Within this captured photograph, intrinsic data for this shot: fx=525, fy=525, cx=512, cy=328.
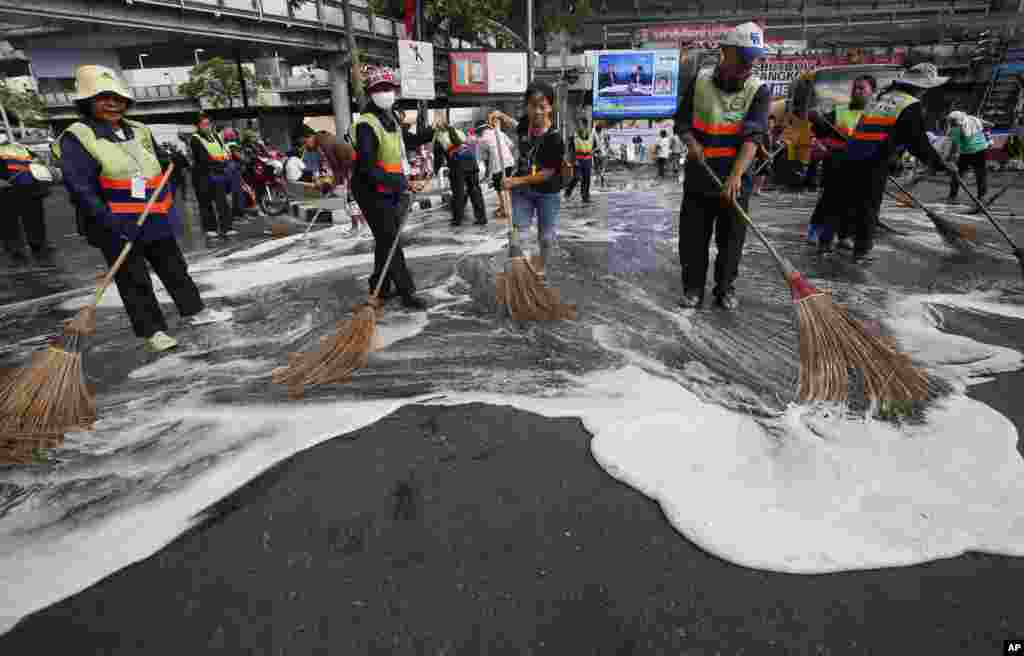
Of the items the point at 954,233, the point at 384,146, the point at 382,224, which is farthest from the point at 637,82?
the point at 382,224

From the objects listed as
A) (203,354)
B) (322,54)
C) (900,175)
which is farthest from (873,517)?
(322,54)

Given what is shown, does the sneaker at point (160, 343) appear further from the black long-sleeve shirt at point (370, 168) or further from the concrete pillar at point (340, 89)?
the concrete pillar at point (340, 89)

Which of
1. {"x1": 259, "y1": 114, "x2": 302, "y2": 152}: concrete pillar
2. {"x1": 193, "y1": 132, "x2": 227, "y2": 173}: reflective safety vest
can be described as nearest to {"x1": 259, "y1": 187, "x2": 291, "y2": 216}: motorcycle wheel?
{"x1": 193, "y1": 132, "x2": 227, "y2": 173}: reflective safety vest

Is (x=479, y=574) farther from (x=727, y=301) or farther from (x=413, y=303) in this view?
(x=727, y=301)

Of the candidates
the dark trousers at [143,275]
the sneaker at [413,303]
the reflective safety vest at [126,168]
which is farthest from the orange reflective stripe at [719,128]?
the dark trousers at [143,275]

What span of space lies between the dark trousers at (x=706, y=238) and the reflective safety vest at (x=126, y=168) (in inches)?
138

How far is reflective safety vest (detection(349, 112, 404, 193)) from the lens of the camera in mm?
3646

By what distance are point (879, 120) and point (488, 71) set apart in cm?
2012

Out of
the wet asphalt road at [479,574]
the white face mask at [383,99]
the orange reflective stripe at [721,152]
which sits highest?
the white face mask at [383,99]

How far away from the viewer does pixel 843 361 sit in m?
2.42

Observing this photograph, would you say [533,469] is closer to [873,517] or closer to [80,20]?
[873,517]

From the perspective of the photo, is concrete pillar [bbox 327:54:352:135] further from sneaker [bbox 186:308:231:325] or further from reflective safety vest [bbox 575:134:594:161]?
sneaker [bbox 186:308:231:325]

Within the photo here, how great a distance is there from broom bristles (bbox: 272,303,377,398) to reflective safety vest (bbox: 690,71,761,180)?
2.41m

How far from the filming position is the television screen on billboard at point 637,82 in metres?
23.8
